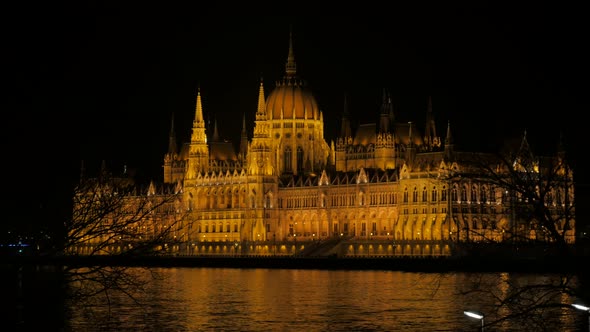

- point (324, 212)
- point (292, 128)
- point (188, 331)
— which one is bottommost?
point (188, 331)

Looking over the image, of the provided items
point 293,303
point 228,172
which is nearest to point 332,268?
point 228,172

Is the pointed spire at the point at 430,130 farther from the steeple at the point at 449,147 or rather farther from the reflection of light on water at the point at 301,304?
the reflection of light on water at the point at 301,304

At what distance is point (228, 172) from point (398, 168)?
25956mm

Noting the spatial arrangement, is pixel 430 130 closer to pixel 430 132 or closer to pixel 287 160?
pixel 430 132

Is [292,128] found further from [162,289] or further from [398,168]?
[162,289]

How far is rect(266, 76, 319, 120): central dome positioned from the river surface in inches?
2442

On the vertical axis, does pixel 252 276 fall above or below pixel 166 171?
below

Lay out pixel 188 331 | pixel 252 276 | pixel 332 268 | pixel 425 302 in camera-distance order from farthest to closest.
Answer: pixel 332 268 < pixel 252 276 < pixel 425 302 < pixel 188 331

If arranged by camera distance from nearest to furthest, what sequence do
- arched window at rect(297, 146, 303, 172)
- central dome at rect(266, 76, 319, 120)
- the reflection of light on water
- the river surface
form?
the river surface, the reflection of light on water, central dome at rect(266, 76, 319, 120), arched window at rect(297, 146, 303, 172)

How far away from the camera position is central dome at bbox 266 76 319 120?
173m

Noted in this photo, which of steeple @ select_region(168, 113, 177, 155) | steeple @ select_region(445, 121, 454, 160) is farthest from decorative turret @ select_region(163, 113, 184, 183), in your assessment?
steeple @ select_region(445, 121, 454, 160)

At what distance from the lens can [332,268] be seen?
135 m

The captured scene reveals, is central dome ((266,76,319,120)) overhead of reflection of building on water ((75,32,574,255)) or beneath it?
overhead

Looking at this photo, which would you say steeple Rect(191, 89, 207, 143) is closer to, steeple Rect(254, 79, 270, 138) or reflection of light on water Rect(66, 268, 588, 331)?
steeple Rect(254, 79, 270, 138)
